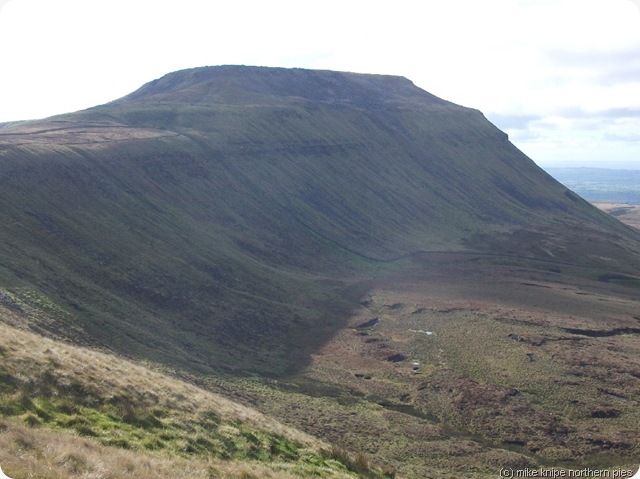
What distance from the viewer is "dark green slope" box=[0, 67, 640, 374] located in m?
49.9

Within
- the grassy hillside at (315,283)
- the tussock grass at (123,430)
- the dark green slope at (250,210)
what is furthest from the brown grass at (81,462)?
the dark green slope at (250,210)

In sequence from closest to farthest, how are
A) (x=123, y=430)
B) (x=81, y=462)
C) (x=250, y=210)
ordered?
(x=81, y=462) < (x=123, y=430) < (x=250, y=210)

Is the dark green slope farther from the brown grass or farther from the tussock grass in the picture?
the brown grass

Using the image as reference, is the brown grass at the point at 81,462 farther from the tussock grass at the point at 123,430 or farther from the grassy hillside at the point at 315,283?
the grassy hillside at the point at 315,283

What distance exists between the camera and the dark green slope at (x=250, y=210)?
49.9 m

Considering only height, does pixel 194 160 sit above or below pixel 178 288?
above

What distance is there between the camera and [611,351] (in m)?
52.1

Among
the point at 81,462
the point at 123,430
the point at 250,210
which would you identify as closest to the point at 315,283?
the point at 250,210

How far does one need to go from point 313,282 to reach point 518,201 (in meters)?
85.0

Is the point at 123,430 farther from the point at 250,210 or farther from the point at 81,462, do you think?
the point at 250,210

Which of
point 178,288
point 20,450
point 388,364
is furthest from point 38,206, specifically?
point 20,450

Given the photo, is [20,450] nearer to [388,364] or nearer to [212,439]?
[212,439]

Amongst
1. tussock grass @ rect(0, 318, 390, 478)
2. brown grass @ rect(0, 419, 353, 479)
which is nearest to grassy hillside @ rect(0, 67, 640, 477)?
tussock grass @ rect(0, 318, 390, 478)

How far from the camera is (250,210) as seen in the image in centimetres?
8981
